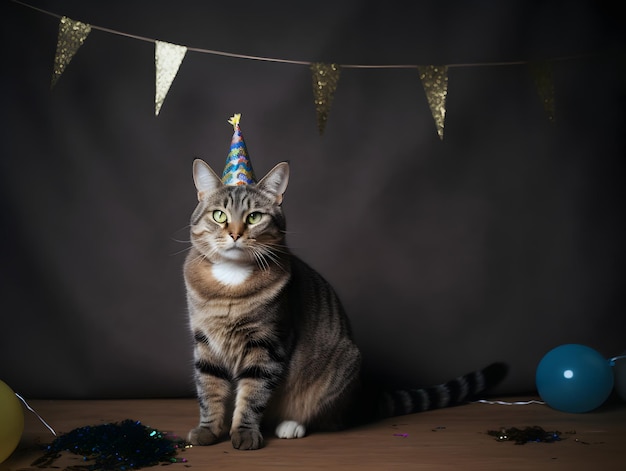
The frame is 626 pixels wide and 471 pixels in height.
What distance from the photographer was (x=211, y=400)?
214 centimetres

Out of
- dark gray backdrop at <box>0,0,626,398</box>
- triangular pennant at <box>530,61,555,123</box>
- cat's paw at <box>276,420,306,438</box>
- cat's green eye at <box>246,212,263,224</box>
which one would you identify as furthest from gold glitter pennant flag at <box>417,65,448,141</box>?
cat's paw at <box>276,420,306,438</box>

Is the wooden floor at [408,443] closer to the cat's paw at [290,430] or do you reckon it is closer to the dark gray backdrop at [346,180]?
the cat's paw at [290,430]

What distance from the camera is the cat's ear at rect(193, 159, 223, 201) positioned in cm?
218

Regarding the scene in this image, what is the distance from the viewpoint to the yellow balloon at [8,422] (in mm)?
1802

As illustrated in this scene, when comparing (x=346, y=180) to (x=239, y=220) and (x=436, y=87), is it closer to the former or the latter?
(x=436, y=87)

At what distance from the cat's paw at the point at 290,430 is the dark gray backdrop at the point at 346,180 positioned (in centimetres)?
69

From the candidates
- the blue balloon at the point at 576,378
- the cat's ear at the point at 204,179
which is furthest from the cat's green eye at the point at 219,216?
the blue balloon at the point at 576,378

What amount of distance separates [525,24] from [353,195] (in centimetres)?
95

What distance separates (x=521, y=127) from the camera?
2848 mm

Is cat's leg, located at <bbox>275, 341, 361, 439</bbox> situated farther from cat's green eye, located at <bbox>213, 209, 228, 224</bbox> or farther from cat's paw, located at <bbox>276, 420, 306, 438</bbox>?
cat's green eye, located at <bbox>213, 209, 228, 224</bbox>

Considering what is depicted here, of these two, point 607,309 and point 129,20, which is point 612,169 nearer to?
point 607,309

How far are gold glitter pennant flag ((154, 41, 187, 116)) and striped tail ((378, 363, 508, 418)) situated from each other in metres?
1.30

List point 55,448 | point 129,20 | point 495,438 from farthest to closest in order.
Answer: point 129,20 → point 495,438 → point 55,448

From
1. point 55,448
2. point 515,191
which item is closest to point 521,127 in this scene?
point 515,191
